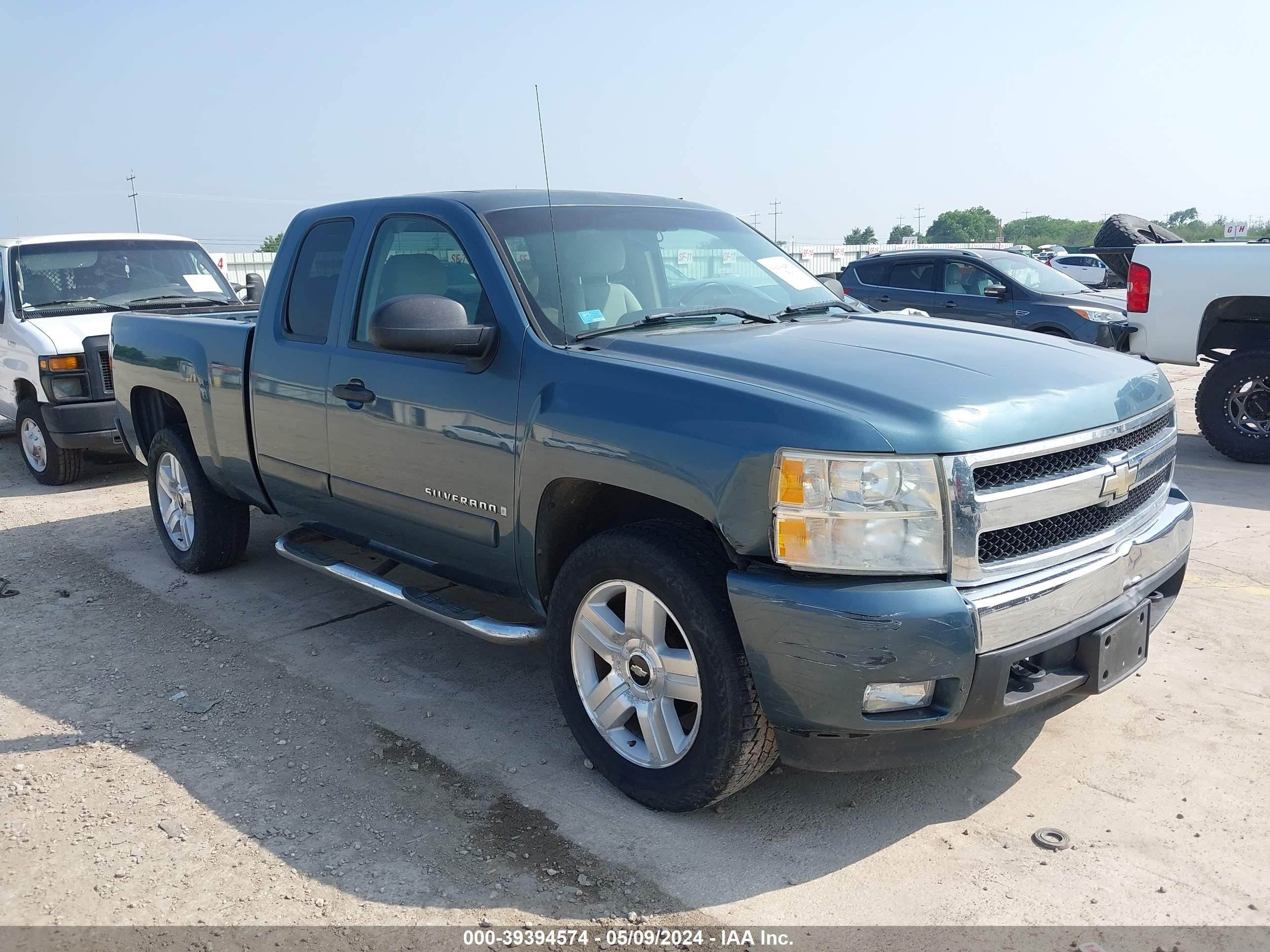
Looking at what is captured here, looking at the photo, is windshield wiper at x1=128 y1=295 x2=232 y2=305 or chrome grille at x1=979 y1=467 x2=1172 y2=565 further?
windshield wiper at x1=128 y1=295 x2=232 y2=305

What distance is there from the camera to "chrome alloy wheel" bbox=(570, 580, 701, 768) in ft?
10.3

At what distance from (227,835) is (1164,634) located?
12.3ft

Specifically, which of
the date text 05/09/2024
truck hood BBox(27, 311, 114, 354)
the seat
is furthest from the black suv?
the date text 05/09/2024

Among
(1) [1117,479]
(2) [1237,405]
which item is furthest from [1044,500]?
(2) [1237,405]

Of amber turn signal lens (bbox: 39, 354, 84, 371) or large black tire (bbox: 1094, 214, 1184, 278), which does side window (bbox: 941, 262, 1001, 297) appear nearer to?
large black tire (bbox: 1094, 214, 1184, 278)

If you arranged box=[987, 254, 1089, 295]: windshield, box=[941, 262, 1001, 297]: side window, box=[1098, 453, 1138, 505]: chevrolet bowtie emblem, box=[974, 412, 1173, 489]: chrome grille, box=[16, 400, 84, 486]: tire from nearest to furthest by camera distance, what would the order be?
box=[974, 412, 1173, 489]: chrome grille
box=[1098, 453, 1138, 505]: chevrolet bowtie emblem
box=[16, 400, 84, 486]: tire
box=[987, 254, 1089, 295]: windshield
box=[941, 262, 1001, 297]: side window

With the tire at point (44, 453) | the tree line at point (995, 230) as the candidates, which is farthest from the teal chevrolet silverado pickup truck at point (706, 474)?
the tree line at point (995, 230)

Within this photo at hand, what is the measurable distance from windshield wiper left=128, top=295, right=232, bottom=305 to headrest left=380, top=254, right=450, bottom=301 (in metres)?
5.16

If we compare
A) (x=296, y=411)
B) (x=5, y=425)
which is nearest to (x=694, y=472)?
(x=296, y=411)

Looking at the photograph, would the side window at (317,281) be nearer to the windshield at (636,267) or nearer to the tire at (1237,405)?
the windshield at (636,267)

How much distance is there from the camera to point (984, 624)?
2697 mm

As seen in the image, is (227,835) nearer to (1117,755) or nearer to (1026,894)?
(1026,894)

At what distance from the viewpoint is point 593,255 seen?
3.89m

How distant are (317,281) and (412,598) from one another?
151 cm
